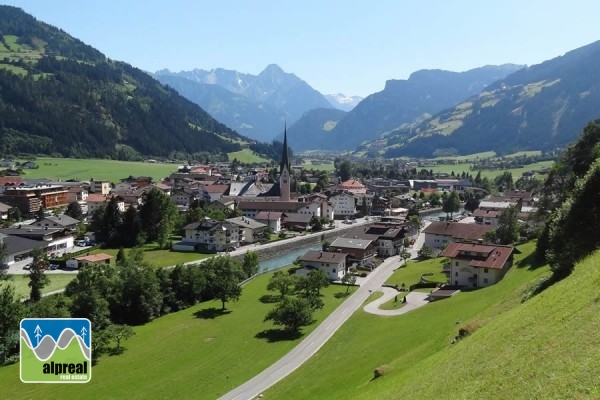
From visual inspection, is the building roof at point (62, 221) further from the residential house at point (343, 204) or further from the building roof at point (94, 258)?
the residential house at point (343, 204)

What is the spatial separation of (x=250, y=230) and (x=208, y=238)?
26.2 ft

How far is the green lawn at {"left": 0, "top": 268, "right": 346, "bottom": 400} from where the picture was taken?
28.3 meters

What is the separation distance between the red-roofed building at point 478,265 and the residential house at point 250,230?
36.2 m

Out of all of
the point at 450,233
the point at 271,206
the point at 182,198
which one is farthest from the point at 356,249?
the point at 182,198

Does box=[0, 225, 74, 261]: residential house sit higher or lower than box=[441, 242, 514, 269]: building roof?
lower

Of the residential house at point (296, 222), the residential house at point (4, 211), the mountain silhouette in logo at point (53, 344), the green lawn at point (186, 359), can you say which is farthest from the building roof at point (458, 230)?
→ the residential house at point (4, 211)

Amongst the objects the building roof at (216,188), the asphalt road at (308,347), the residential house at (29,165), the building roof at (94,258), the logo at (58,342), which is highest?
the residential house at (29,165)

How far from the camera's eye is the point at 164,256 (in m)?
64.5

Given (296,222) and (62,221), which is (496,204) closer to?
(296,222)

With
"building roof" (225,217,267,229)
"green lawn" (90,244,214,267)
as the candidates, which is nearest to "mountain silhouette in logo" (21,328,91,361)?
"green lawn" (90,244,214,267)

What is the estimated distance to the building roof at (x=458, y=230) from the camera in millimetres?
63375

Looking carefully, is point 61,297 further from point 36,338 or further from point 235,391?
point 235,391

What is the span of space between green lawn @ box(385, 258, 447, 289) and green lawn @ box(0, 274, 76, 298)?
106ft

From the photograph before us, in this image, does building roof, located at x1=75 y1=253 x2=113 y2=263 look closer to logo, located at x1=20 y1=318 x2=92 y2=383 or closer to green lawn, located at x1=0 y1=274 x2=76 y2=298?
green lawn, located at x1=0 y1=274 x2=76 y2=298
